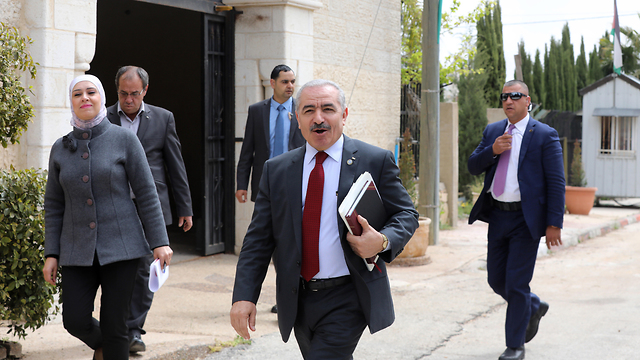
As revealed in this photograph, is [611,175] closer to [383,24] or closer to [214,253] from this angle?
[383,24]

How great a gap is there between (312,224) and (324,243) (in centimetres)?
10

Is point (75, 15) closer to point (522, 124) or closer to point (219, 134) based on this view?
point (219, 134)

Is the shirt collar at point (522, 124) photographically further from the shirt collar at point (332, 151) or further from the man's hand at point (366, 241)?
the man's hand at point (366, 241)

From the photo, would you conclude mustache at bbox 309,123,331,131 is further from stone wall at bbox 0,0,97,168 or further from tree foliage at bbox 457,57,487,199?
tree foliage at bbox 457,57,487,199

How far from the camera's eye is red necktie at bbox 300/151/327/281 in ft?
9.96

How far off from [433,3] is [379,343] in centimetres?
579

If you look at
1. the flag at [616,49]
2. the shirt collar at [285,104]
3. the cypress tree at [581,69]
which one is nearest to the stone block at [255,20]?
the shirt collar at [285,104]

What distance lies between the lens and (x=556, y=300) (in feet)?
23.3

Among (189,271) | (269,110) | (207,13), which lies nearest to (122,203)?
(269,110)

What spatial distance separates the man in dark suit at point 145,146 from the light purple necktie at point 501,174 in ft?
7.32

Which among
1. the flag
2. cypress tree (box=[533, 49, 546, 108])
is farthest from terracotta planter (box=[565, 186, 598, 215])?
cypress tree (box=[533, 49, 546, 108])

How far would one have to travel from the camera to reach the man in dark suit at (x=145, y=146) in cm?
468

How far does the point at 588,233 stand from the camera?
11.8m

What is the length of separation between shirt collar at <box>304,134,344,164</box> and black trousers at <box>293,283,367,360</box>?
56cm
